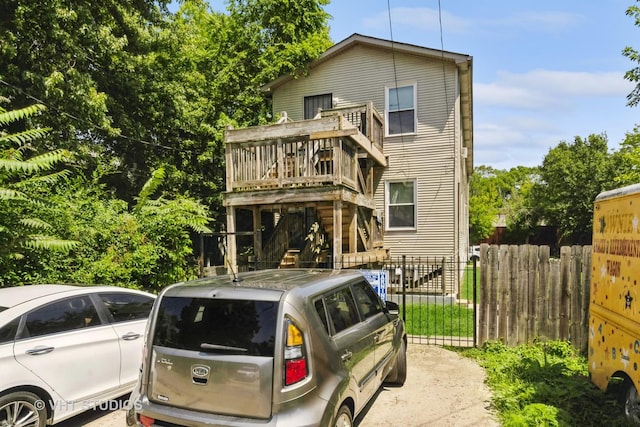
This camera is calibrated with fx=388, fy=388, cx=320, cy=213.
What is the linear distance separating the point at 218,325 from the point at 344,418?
1370 mm

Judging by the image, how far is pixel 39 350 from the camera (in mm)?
3838

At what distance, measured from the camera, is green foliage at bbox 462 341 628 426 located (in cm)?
426

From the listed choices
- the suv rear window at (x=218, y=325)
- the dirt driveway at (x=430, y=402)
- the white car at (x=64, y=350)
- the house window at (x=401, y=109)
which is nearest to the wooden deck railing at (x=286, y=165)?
the house window at (x=401, y=109)

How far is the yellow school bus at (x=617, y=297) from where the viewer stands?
3863mm

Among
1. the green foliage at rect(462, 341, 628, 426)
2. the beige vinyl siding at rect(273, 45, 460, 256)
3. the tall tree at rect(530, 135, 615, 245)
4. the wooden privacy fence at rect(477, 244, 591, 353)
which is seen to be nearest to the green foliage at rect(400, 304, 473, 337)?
the wooden privacy fence at rect(477, 244, 591, 353)

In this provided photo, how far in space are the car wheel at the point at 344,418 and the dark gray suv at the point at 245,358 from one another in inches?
0.4

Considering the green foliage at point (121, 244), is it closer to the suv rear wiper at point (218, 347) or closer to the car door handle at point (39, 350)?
the car door handle at point (39, 350)

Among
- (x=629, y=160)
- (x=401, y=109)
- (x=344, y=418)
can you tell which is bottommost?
(x=344, y=418)

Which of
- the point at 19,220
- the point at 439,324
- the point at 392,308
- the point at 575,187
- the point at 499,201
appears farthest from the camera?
the point at 499,201

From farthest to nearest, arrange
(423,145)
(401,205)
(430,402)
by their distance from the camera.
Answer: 1. (401,205)
2. (423,145)
3. (430,402)

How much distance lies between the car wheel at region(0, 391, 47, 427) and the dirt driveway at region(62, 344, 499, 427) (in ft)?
2.14

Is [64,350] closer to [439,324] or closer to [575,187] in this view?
[439,324]

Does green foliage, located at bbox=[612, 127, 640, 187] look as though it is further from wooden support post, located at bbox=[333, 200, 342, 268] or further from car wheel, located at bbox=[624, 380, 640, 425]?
car wheel, located at bbox=[624, 380, 640, 425]

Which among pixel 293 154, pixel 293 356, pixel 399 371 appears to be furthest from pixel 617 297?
pixel 293 154
